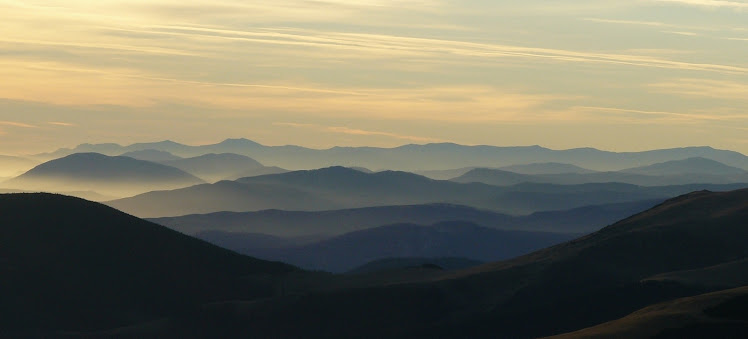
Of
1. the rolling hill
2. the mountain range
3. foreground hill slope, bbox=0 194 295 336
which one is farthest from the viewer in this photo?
foreground hill slope, bbox=0 194 295 336

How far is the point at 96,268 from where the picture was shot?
16650 centimetres

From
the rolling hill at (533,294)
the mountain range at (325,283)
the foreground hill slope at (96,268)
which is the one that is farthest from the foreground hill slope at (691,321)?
the foreground hill slope at (96,268)

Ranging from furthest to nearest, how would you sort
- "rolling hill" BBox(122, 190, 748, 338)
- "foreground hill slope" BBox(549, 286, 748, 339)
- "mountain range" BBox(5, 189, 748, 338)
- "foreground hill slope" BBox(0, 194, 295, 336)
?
1. "foreground hill slope" BBox(0, 194, 295, 336)
2. "mountain range" BBox(5, 189, 748, 338)
3. "rolling hill" BBox(122, 190, 748, 338)
4. "foreground hill slope" BBox(549, 286, 748, 339)

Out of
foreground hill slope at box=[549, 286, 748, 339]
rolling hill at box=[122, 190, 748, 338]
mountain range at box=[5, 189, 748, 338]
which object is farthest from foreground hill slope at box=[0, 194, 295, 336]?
foreground hill slope at box=[549, 286, 748, 339]

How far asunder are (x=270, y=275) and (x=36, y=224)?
1423 inches

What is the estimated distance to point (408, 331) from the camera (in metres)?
146

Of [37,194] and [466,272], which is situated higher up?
[37,194]

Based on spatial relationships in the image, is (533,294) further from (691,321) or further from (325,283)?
(691,321)

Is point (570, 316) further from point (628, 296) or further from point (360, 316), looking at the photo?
point (360, 316)

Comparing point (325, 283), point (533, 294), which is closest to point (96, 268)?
point (325, 283)

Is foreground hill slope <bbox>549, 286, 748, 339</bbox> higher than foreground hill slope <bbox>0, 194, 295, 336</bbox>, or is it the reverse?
foreground hill slope <bbox>0, 194, 295, 336</bbox>

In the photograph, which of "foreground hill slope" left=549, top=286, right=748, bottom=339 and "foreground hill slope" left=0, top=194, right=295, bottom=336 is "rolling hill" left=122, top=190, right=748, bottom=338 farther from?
"foreground hill slope" left=549, top=286, right=748, bottom=339

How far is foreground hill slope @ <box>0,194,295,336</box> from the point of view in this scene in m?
153

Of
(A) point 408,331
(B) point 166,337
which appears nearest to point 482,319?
(A) point 408,331
